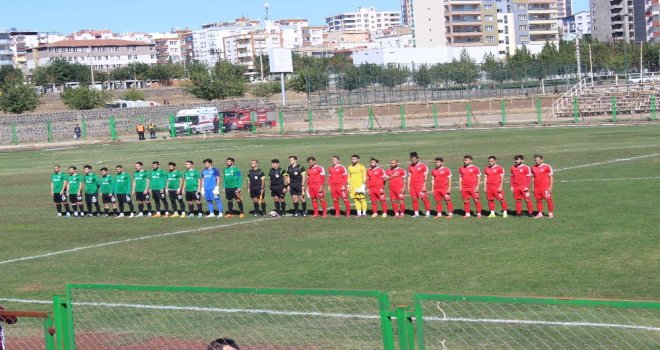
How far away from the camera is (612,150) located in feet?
142

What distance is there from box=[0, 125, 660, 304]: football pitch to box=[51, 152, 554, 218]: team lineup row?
2.49 ft

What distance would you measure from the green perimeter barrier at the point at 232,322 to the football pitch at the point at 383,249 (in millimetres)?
1821

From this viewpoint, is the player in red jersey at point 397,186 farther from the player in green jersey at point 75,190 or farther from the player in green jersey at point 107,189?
the player in green jersey at point 75,190

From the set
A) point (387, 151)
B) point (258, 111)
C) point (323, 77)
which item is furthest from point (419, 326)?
point (323, 77)

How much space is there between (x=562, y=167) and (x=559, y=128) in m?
22.3

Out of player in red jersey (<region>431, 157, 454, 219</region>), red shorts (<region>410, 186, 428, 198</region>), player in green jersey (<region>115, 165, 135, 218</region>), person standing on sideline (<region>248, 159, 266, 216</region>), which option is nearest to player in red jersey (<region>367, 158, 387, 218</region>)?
red shorts (<region>410, 186, 428, 198</region>)

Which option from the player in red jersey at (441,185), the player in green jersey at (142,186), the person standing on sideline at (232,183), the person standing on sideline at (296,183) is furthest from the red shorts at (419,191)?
the player in green jersey at (142,186)

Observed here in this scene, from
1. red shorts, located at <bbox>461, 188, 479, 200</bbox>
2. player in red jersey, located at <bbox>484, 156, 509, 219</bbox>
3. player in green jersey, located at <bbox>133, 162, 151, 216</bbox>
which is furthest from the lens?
player in green jersey, located at <bbox>133, 162, 151, 216</bbox>

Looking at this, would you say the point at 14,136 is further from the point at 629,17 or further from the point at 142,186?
the point at 629,17

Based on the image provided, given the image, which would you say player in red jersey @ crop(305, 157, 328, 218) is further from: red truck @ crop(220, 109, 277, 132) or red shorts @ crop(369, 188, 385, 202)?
red truck @ crop(220, 109, 277, 132)

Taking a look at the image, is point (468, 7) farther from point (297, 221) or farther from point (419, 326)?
point (419, 326)

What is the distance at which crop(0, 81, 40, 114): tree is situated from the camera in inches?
3703

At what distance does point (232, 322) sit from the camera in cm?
1520

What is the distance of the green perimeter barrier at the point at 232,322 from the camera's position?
13.8m
